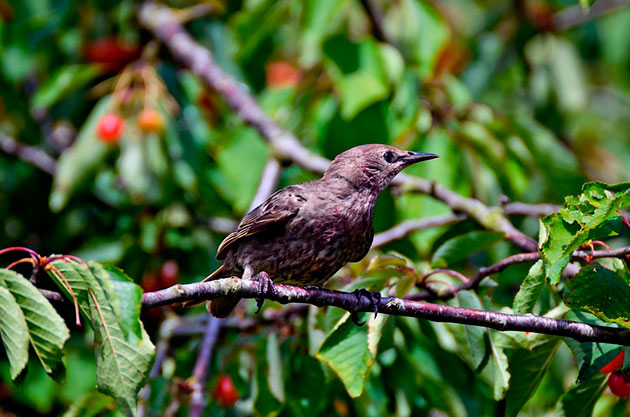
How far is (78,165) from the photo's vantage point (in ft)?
16.4

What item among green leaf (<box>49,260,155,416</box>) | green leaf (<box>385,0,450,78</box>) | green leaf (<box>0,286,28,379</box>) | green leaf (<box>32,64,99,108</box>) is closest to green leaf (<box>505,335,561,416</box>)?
green leaf (<box>49,260,155,416</box>)

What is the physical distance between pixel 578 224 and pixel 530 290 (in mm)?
314

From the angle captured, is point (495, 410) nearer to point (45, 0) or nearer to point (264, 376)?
point (264, 376)

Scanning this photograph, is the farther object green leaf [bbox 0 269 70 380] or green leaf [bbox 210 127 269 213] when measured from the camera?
green leaf [bbox 210 127 269 213]

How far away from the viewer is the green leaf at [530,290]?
265cm

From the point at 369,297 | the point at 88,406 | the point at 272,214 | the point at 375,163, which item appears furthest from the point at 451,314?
Result: the point at 88,406

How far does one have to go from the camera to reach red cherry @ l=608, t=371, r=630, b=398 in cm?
287

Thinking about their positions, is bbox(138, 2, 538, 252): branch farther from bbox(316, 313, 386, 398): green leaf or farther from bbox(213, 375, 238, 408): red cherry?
bbox(213, 375, 238, 408): red cherry

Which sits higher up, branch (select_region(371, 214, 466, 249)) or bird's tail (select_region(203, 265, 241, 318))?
branch (select_region(371, 214, 466, 249))

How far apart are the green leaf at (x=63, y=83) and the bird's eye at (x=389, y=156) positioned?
8.01ft

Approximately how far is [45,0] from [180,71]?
3.93ft

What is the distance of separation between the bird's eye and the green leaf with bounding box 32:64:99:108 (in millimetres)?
2441

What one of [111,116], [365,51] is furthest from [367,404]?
[111,116]

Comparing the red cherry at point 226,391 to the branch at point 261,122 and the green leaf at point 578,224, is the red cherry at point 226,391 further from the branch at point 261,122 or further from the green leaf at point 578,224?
the green leaf at point 578,224
